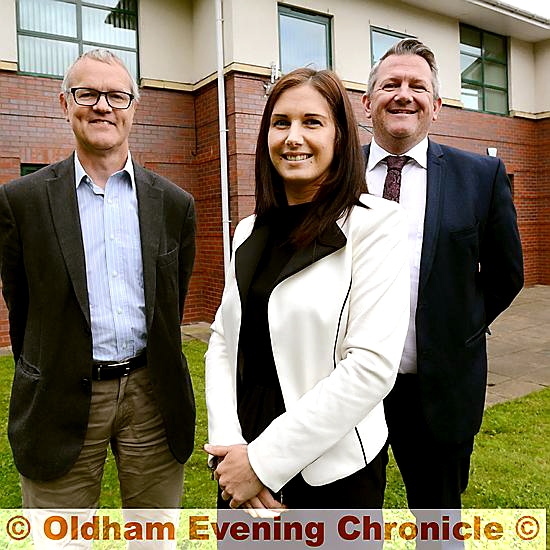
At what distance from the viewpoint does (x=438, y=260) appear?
2143mm

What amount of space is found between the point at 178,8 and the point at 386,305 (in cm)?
837

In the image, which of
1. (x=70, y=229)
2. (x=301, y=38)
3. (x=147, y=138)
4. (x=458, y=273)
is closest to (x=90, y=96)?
(x=70, y=229)

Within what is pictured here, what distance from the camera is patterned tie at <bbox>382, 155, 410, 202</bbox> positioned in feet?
7.48

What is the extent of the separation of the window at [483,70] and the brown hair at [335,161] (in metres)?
10.6

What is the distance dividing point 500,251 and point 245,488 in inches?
56.0

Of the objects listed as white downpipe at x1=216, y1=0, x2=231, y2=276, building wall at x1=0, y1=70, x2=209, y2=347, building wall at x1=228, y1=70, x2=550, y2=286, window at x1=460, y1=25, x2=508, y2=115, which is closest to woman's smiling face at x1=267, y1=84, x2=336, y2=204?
white downpipe at x1=216, y1=0, x2=231, y2=276

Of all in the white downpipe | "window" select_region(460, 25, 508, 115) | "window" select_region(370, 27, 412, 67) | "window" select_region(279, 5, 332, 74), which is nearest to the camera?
the white downpipe

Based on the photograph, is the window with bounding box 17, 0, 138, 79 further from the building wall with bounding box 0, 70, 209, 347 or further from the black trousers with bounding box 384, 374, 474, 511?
the black trousers with bounding box 384, 374, 474, 511

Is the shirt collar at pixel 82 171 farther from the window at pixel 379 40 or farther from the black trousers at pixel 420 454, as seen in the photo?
the window at pixel 379 40

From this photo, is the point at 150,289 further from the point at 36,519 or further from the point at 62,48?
the point at 62,48

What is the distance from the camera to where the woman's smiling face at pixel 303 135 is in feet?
5.44

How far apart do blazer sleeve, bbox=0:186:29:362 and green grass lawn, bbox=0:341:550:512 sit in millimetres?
1593

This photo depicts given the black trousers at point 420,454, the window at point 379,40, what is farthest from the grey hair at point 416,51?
the window at point 379,40

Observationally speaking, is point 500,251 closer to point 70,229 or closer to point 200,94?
point 70,229
